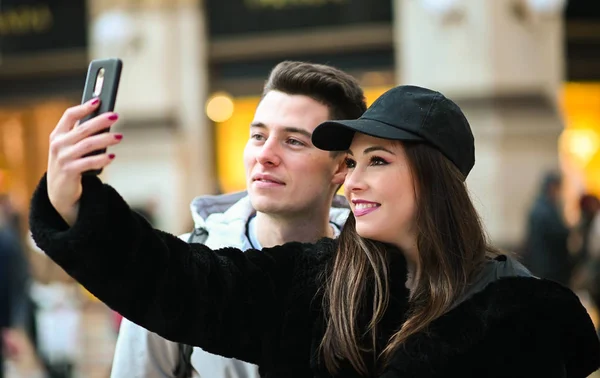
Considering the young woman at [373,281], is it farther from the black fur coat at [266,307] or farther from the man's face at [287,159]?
the man's face at [287,159]

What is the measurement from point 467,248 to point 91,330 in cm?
994

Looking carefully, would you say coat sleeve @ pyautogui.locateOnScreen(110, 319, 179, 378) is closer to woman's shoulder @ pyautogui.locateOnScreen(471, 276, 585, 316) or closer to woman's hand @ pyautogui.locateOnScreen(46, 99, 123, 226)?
woman's hand @ pyautogui.locateOnScreen(46, 99, 123, 226)

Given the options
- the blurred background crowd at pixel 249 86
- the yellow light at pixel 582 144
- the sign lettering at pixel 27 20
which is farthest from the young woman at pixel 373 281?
the sign lettering at pixel 27 20

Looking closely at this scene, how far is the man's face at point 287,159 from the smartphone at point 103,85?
2.47 feet

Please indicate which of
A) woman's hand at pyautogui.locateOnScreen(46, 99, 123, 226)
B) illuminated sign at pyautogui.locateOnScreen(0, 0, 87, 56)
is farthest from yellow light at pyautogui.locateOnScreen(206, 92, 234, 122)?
woman's hand at pyautogui.locateOnScreen(46, 99, 123, 226)

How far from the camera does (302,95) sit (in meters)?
3.21

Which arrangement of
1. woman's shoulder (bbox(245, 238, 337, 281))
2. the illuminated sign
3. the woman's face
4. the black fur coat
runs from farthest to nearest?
the illuminated sign, woman's shoulder (bbox(245, 238, 337, 281)), the woman's face, the black fur coat

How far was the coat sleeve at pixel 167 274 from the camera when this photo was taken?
7.82 ft

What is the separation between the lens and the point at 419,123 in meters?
2.61

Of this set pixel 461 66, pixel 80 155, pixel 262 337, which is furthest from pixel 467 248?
pixel 461 66

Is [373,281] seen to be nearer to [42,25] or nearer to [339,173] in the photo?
[339,173]

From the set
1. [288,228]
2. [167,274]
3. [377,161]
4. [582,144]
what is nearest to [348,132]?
[377,161]

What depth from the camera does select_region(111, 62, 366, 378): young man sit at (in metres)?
3.10

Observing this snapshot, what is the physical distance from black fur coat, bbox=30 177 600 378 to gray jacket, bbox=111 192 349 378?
1.03 feet
